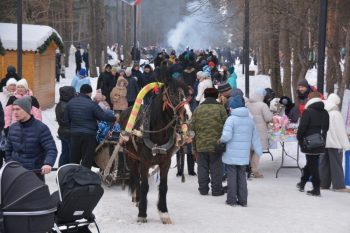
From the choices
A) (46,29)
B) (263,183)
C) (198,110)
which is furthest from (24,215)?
(46,29)

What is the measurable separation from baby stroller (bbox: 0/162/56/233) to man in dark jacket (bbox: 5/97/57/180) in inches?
100

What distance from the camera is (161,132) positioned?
9930 millimetres

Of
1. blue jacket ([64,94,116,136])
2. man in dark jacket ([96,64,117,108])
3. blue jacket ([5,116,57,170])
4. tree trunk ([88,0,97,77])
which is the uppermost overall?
tree trunk ([88,0,97,77])

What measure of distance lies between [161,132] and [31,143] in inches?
82.2

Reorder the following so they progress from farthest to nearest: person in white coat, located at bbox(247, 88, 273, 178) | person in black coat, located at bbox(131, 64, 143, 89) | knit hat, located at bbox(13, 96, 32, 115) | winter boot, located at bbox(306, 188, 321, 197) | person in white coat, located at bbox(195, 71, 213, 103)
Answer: person in black coat, located at bbox(131, 64, 143, 89), person in white coat, located at bbox(195, 71, 213, 103), person in white coat, located at bbox(247, 88, 273, 178), winter boot, located at bbox(306, 188, 321, 197), knit hat, located at bbox(13, 96, 32, 115)

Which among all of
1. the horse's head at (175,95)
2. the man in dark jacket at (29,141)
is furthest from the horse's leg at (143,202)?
the man in dark jacket at (29,141)

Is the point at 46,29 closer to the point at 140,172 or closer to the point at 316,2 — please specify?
the point at 316,2

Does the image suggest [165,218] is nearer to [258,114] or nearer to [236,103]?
[236,103]

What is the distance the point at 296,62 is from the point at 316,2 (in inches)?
210

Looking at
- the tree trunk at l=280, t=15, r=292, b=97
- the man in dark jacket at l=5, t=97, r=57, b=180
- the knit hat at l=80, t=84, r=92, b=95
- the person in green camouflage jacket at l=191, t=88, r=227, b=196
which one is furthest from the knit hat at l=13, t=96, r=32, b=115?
the tree trunk at l=280, t=15, r=292, b=97

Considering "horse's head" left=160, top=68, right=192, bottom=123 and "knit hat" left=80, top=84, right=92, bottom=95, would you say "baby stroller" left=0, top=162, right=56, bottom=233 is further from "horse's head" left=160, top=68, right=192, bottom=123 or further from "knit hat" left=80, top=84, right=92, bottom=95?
"knit hat" left=80, top=84, right=92, bottom=95

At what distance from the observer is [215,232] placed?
9641 mm

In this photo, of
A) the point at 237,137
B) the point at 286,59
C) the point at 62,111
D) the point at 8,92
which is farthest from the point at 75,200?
the point at 286,59

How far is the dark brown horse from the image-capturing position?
977 cm
